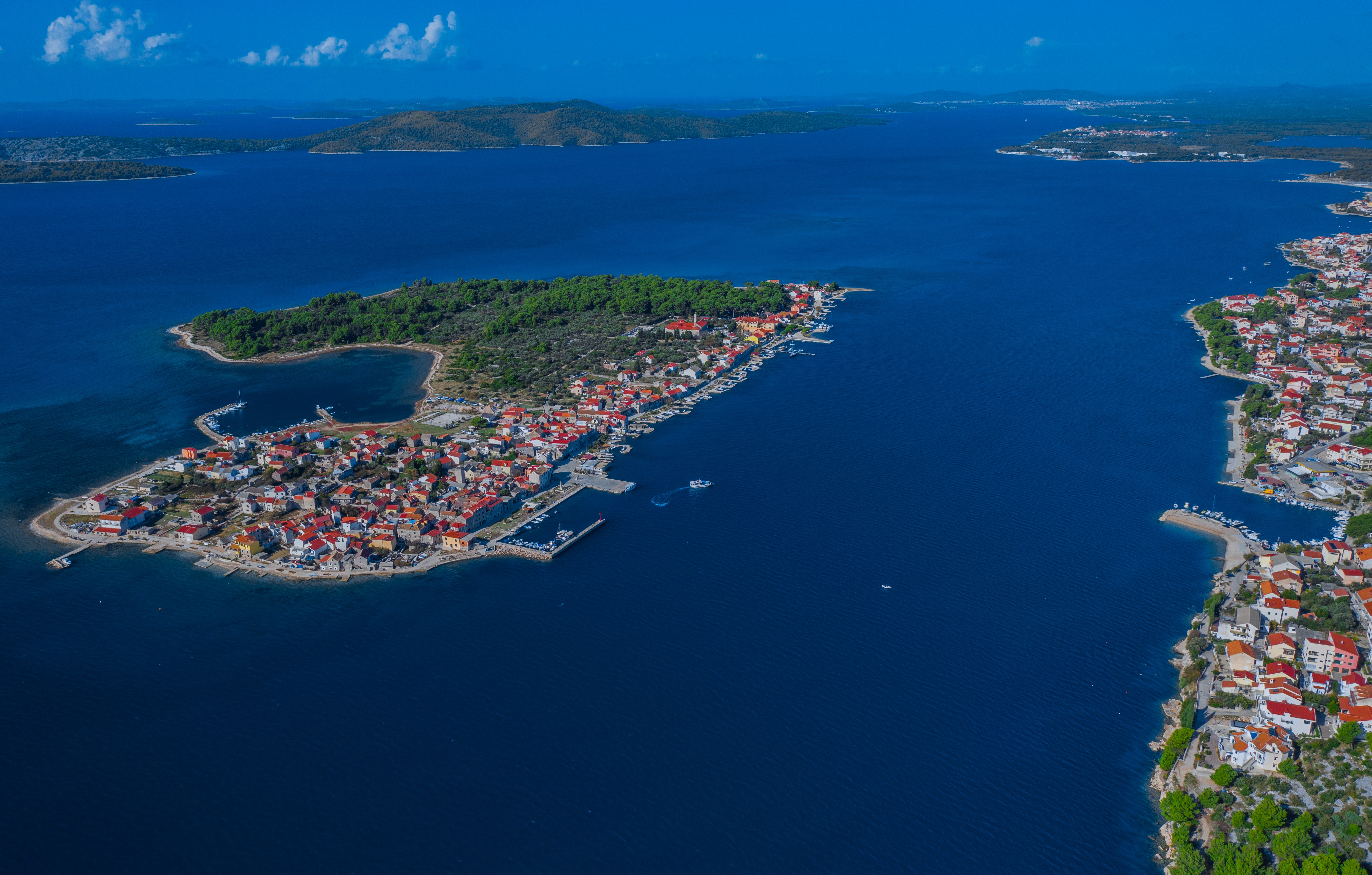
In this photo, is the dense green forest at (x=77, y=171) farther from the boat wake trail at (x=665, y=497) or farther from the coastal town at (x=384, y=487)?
the boat wake trail at (x=665, y=497)

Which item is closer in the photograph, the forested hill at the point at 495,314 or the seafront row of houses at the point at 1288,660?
the seafront row of houses at the point at 1288,660

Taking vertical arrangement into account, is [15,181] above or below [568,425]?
above

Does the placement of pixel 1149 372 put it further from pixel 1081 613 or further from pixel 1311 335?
pixel 1081 613

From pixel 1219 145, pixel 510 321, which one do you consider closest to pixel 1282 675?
pixel 510 321

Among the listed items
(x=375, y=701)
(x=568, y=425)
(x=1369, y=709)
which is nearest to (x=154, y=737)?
(x=375, y=701)

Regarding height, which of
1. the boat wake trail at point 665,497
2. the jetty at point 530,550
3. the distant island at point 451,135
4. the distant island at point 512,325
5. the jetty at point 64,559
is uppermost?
the distant island at point 451,135

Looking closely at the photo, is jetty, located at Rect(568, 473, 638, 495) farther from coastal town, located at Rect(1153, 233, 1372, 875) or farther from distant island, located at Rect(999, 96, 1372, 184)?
distant island, located at Rect(999, 96, 1372, 184)

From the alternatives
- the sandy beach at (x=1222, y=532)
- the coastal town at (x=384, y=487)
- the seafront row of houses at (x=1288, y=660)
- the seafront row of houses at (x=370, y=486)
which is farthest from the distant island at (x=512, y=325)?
the seafront row of houses at (x=1288, y=660)

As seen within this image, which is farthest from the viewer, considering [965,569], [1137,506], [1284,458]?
[1284,458]
